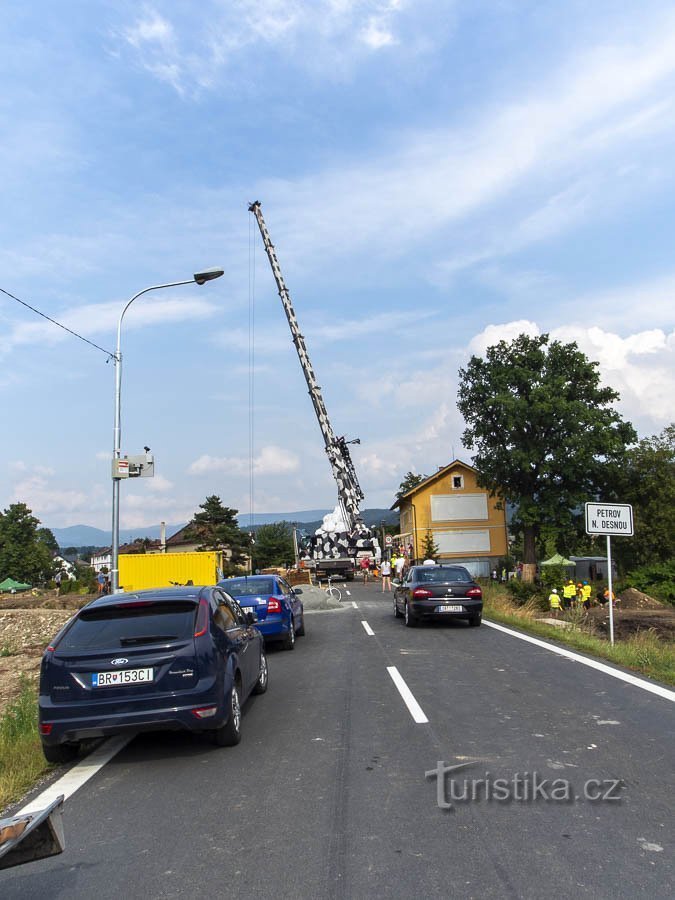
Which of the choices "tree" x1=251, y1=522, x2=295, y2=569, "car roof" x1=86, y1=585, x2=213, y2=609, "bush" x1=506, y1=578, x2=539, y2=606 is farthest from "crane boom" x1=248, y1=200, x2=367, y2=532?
"tree" x1=251, y1=522, x2=295, y2=569

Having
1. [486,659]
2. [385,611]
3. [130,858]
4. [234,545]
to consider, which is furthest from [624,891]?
[234,545]

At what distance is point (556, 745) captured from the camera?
6367mm

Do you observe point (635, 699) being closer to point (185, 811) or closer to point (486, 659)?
point (486, 659)

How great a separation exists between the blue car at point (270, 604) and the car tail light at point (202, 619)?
629cm

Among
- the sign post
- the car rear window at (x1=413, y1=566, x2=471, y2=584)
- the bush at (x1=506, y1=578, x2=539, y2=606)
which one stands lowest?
the bush at (x1=506, y1=578, x2=539, y2=606)

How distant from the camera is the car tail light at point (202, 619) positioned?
672cm

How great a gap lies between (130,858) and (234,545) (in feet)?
267

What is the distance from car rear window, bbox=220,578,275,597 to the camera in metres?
14.5

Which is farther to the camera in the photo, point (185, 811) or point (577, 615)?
point (577, 615)

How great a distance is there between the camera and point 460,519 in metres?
62.2

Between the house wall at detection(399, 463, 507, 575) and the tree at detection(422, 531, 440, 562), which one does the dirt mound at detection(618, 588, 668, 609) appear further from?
the house wall at detection(399, 463, 507, 575)

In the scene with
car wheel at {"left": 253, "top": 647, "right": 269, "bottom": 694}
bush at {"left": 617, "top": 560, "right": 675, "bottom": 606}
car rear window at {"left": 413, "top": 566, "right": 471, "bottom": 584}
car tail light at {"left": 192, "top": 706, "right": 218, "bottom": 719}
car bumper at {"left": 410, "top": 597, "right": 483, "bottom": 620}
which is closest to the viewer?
car tail light at {"left": 192, "top": 706, "right": 218, "bottom": 719}

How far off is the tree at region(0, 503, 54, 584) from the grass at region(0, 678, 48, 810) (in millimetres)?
68912

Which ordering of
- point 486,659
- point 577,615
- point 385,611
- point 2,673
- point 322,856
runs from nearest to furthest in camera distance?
point 322,856 → point 486,659 → point 2,673 → point 577,615 → point 385,611
